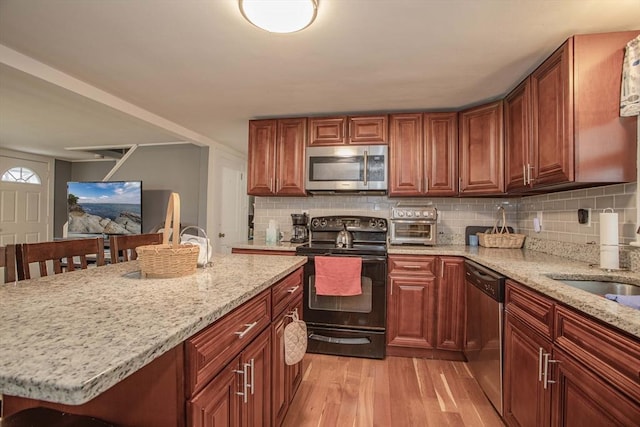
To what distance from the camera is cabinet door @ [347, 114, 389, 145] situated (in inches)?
111

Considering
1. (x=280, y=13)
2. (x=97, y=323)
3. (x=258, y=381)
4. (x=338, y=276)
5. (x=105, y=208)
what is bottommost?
(x=258, y=381)

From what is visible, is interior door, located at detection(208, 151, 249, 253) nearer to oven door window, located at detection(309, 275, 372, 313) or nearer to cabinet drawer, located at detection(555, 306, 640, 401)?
oven door window, located at detection(309, 275, 372, 313)

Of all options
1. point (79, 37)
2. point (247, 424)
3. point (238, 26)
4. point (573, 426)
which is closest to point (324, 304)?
point (247, 424)

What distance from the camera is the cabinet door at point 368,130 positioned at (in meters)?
2.82

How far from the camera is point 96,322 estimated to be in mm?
A: 732

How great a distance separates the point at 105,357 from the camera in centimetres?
56

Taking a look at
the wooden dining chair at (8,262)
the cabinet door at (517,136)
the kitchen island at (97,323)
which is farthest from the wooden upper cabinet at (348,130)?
the wooden dining chair at (8,262)

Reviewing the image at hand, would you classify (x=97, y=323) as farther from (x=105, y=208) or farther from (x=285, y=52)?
(x=105, y=208)

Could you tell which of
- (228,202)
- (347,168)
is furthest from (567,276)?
(228,202)

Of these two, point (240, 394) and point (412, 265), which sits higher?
point (412, 265)

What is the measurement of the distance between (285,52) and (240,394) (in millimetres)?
1805

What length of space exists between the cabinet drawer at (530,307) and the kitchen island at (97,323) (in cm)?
115

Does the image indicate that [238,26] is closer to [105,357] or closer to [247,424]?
[105,357]

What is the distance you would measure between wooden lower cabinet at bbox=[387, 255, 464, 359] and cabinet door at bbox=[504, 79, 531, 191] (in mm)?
766
